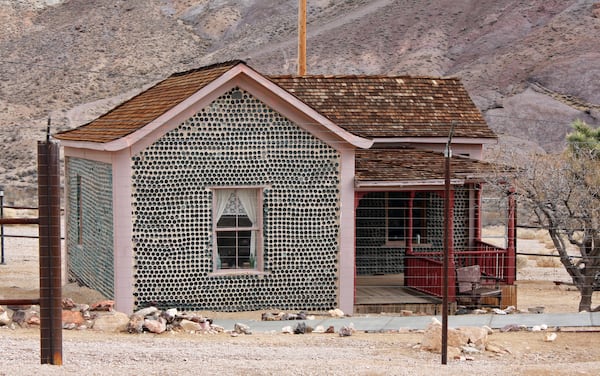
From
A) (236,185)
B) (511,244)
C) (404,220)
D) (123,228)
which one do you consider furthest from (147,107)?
(511,244)

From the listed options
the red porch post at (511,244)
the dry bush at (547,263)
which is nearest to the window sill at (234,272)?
Result: the red porch post at (511,244)

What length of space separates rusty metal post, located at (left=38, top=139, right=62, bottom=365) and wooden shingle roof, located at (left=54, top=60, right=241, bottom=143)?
25.3 feet

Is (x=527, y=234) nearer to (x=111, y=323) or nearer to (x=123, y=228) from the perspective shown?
(x=123, y=228)

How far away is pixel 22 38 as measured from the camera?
8419 centimetres

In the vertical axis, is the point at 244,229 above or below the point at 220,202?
below

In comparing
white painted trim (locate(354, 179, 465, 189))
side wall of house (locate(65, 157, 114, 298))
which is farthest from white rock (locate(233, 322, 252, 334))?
white painted trim (locate(354, 179, 465, 189))

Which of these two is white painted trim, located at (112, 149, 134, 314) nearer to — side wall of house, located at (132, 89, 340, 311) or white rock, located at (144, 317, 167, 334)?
side wall of house, located at (132, 89, 340, 311)

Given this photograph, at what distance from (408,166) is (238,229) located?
412cm

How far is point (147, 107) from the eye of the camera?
61.4 ft

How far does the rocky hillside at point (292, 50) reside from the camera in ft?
188

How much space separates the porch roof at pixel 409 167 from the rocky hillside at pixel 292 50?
96.6 feet

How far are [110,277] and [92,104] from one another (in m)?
50.5

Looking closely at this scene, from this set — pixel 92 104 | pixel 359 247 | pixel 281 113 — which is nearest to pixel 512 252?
pixel 359 247

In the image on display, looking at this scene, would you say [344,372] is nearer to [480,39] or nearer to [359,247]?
[359,247]
